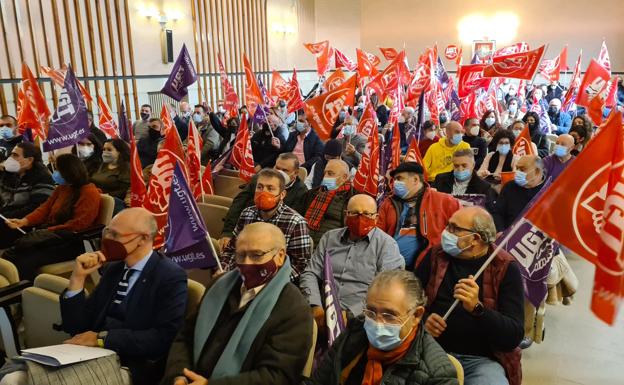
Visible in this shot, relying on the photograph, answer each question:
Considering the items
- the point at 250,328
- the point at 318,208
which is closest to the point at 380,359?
the point at 250,328

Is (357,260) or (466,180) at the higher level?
(466,180)

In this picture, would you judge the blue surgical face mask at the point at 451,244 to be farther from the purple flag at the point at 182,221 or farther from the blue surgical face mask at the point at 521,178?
the blue surgical face mask at the point at 521,178

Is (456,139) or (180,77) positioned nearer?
(456,139)

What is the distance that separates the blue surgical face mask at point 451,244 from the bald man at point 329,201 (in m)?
1.30

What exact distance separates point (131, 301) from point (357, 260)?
1.23 meters

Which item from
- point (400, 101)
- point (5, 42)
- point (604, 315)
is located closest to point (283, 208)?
point (604, 315)

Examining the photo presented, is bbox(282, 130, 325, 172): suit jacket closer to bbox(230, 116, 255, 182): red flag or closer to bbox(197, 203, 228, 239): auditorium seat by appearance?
bbox(230, 116, 255, 182): red flag

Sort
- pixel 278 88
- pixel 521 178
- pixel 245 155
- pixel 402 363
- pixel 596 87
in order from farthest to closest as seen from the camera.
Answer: pixel 278 88, pixel 596 87, pixel 245 155, pixel 521 178, pixel 402 363

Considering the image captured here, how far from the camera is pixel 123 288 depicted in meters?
2.39

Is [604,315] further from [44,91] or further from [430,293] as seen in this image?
[44,91]

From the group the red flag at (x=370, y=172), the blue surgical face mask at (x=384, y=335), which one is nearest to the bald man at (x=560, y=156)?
the red flag at (x=370, y=172)

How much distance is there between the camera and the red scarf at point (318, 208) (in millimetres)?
3723

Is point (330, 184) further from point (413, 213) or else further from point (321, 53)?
point (321, 53)

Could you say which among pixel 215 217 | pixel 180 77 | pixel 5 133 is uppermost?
pixel 180 77
